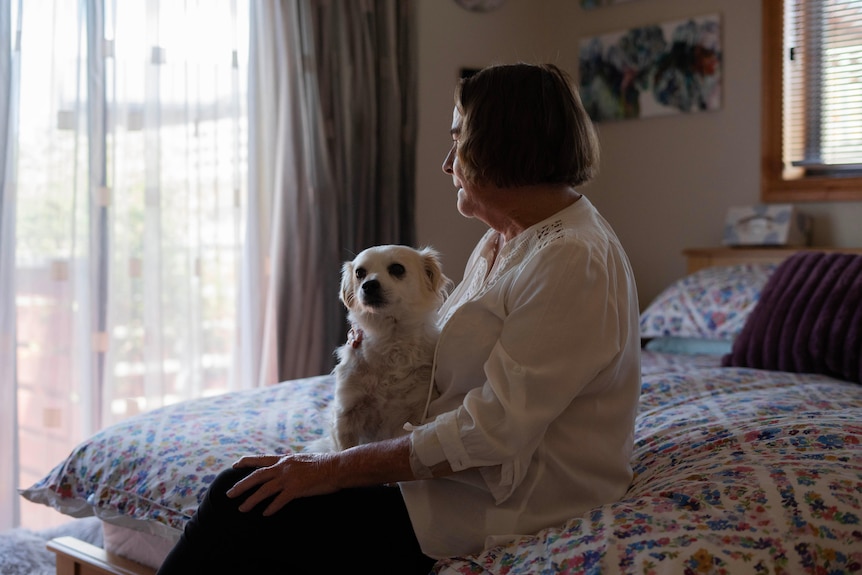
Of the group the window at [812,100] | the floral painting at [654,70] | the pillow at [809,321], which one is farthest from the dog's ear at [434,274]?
the floral painting at [654,70]

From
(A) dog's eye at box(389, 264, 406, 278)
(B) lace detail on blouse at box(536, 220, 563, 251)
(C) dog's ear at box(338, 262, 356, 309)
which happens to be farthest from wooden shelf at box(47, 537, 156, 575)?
(B) lace detail on blouse at box(536, 220, 563, 251)

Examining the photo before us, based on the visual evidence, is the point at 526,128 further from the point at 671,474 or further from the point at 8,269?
the point at 8,269

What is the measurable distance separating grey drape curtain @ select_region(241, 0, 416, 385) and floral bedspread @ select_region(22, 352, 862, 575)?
1021 mm

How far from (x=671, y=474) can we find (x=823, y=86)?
2.73m

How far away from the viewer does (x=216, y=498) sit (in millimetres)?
1246

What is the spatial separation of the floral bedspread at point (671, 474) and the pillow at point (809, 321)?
12 centimetres

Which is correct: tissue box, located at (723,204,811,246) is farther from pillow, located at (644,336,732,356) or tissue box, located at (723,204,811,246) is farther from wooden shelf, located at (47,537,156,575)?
wooden shelf, located at (47,537,156,575)

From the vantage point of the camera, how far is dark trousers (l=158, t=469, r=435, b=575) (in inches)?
47.6

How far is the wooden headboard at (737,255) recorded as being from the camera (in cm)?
339

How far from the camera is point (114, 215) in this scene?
9.54ft

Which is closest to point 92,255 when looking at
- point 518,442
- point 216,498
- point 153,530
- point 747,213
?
point 153,530

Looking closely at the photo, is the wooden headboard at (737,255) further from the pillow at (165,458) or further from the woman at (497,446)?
the woman at (497,446)

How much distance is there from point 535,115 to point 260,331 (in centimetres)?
222

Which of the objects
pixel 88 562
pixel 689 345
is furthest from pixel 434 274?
pixel 689 345
